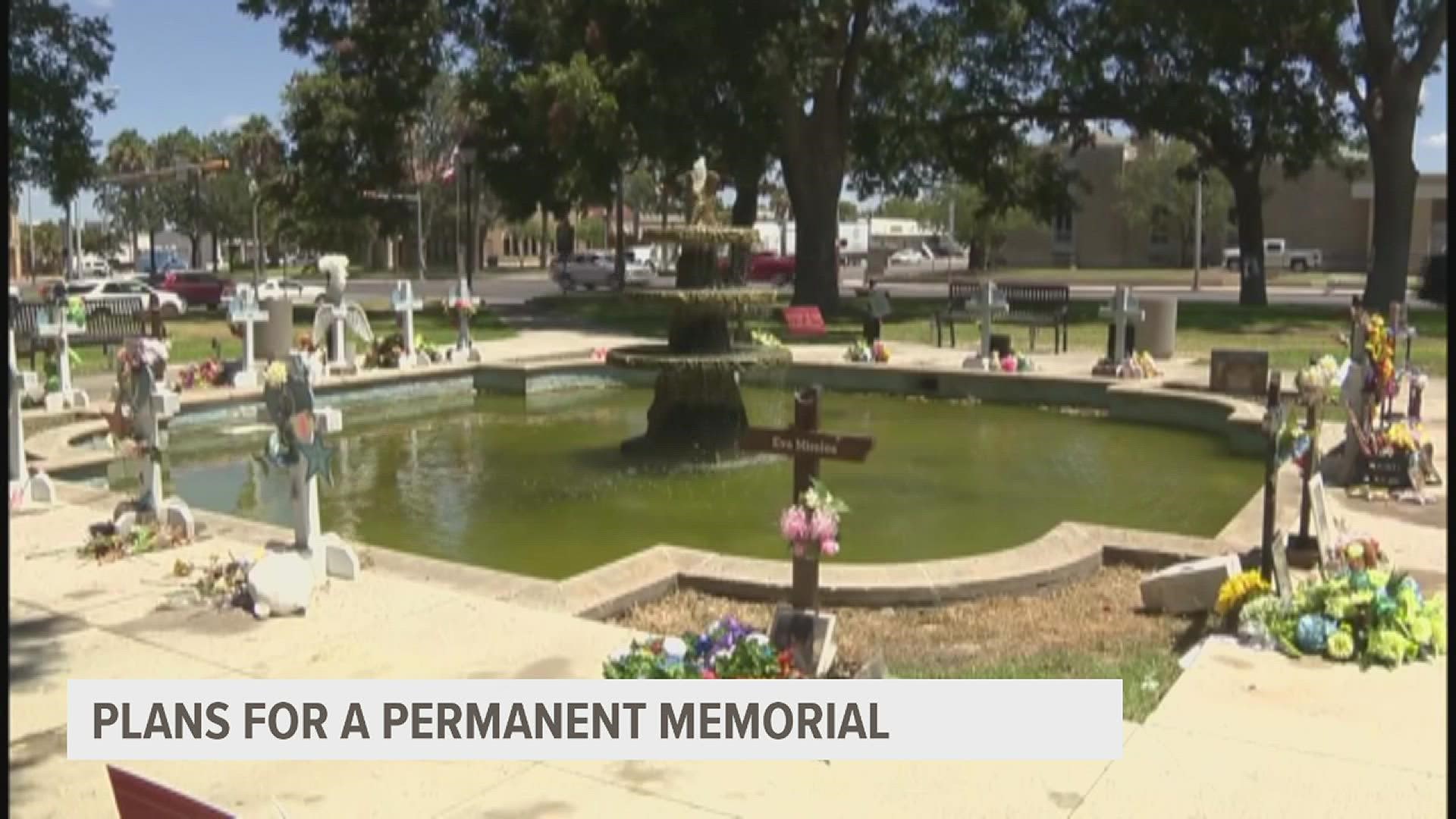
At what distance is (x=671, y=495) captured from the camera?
35.6 feet

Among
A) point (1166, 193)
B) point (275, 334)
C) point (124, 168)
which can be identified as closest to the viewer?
point (275, 334)

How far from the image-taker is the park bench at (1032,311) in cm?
2144

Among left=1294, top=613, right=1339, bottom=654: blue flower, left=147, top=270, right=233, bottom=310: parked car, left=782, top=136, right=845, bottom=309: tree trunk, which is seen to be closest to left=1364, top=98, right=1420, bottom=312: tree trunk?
left=782, top=136, right=845, bottom=309: tree trunk

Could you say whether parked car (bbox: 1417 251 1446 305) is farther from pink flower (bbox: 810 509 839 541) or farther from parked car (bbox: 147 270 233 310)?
pink flower (bbox: 810 509 839 541)

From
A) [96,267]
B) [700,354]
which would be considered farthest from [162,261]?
[700,354]

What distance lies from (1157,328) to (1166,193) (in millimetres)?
48407

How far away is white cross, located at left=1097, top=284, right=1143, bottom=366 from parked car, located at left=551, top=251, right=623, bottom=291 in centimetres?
3252

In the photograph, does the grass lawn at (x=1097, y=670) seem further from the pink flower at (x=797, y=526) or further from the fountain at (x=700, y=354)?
the fountain at (x=700, y=354)

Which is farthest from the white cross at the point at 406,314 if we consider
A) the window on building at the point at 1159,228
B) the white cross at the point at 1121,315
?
the window on building at the point at 1159,228

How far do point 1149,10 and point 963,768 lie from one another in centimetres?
2543

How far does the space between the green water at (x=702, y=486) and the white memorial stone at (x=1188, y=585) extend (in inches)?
76.7

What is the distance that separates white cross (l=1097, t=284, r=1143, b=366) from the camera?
1691cm

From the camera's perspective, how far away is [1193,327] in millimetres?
25938

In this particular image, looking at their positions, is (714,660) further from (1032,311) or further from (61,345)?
(1032,311)
